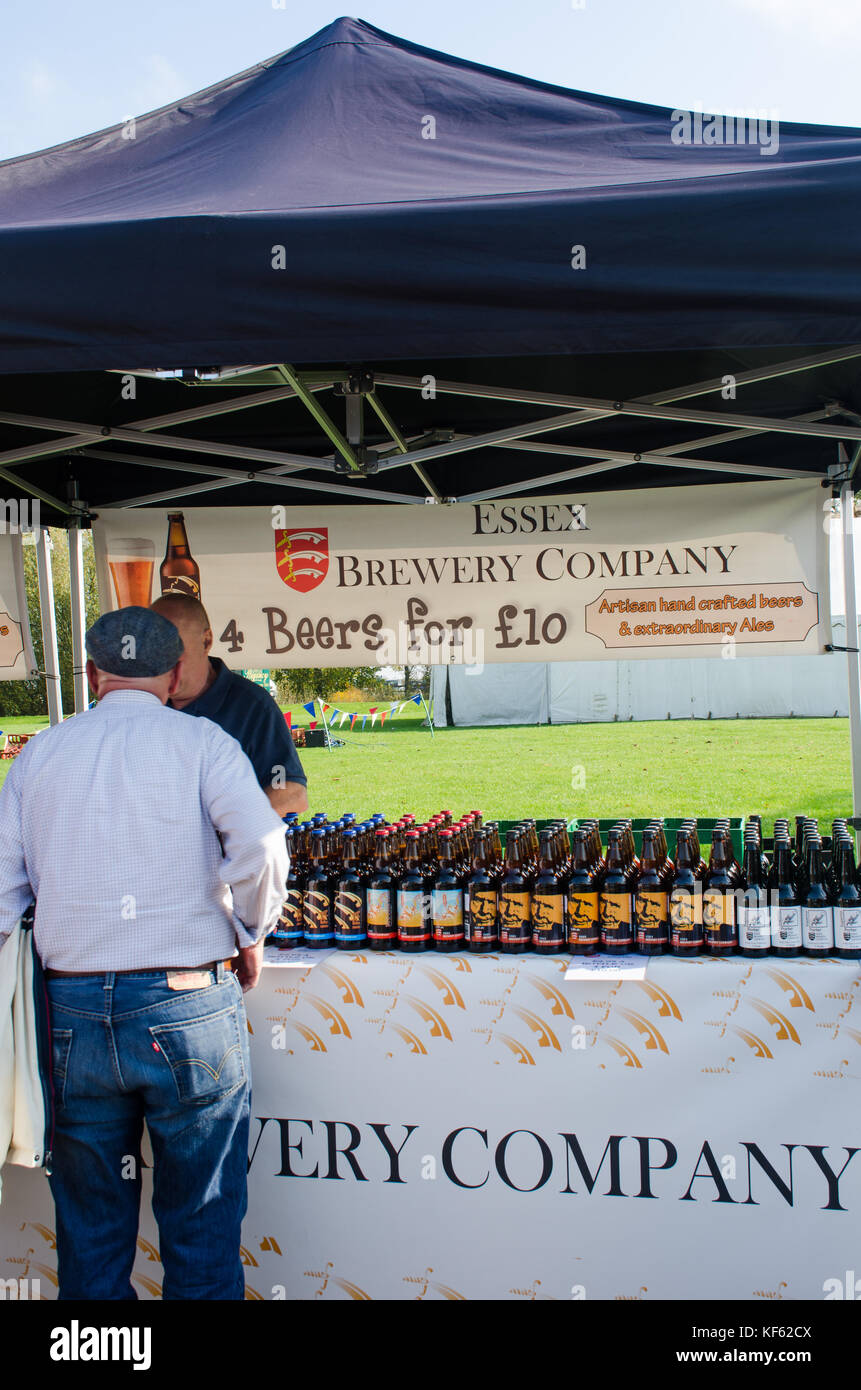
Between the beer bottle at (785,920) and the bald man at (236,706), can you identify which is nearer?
the beer bottle at (785,920)

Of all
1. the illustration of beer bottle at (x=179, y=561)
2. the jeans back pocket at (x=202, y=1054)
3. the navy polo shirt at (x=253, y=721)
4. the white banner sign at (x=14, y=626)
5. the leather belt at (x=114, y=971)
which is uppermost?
the illustration of beer bottle at (x=179, y=561)

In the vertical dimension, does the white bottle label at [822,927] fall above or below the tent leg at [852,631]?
below

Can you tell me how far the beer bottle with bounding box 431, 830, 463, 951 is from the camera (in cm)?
266

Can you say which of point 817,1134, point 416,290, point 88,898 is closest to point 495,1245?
point 817,1134

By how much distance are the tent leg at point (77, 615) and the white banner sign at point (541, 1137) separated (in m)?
2.01

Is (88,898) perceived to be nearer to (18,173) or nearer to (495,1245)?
(495,1245)

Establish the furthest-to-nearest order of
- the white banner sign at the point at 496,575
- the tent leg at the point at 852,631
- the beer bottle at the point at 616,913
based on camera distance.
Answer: the white banner sign at the point at 496,575, the tent leg at the point at 852,631, the beer bottle at the point at 616,913

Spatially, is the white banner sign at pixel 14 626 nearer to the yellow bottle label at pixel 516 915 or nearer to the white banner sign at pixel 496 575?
the white banner sign at pixel 496 575

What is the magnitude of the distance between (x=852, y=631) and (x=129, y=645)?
8.61 feet

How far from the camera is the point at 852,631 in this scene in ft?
12.0

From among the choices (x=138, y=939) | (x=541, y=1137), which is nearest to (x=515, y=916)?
(x=541, y=1137)

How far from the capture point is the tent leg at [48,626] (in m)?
4.14

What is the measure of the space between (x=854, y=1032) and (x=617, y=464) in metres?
2.21

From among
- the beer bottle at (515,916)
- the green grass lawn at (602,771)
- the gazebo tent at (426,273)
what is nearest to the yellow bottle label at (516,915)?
the beer bottle at (515,916)
